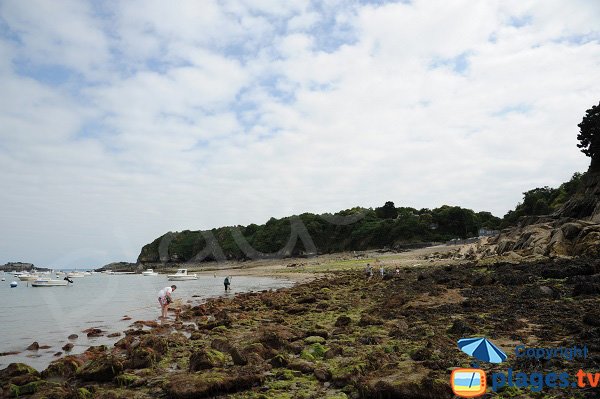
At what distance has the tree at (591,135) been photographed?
5997 cm

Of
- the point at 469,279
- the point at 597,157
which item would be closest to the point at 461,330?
the point at 469,279

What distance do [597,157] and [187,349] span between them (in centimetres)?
6959

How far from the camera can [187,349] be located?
1305 centimetres

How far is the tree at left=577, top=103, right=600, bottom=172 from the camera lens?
2361 inches

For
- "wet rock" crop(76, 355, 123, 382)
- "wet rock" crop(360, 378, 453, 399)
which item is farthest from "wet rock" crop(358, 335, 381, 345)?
"wet rock" crop(76, 355, 123, 382)

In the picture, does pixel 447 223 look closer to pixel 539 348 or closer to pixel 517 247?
pixel 517 247

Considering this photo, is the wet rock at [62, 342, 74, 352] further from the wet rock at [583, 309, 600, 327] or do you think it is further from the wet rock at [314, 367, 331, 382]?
the wet rock at [583, 309, 600, 327]

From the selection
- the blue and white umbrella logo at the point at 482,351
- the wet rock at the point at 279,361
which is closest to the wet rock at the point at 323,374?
the wet rock at the point at 279,361

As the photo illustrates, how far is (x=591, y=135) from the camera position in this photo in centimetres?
6209

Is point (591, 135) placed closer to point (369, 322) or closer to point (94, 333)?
point (369, 322)

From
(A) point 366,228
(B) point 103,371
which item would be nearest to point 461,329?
(B) point 103,371

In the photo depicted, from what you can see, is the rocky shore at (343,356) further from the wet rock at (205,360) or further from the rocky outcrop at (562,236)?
the rocky outcrop at (562,236)

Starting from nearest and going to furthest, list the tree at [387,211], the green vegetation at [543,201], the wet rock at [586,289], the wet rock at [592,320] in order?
the wet rock at [592,320] < the wet rock at [586,289] < the green vegetation at [543,201] < the tree at [387,211]

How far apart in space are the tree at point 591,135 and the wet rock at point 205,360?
2712 inches
